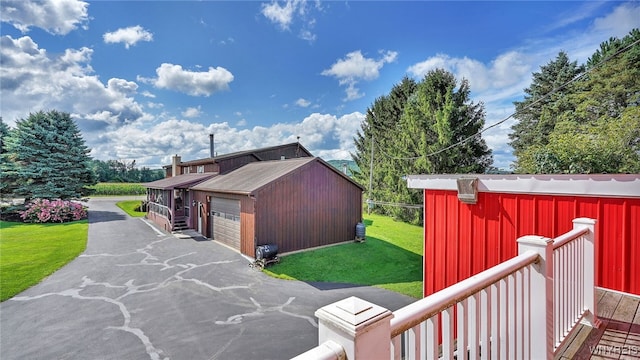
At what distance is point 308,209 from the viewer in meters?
13.2

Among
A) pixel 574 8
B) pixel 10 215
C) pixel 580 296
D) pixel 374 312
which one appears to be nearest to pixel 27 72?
pixel 10 215

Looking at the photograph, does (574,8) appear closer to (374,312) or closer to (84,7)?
(374,312)

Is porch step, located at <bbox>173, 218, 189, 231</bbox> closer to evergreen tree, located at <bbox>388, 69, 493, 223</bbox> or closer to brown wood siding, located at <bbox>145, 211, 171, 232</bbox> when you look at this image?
brown wood siding, located at <bbox>145, 211, 171, 232</bbox>

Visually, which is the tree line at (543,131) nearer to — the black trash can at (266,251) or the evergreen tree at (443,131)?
the evergreen tree at (443,131)

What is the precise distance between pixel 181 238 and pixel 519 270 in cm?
1652

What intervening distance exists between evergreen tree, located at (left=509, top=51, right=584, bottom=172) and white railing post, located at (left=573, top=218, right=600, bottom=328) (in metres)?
22.5

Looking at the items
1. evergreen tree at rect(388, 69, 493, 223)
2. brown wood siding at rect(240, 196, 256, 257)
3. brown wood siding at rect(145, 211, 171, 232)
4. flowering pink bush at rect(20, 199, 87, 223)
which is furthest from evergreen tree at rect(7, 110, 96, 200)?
evergreen tree at rect(388, 69, 493, 223)

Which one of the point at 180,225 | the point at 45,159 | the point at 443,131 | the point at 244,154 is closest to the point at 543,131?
the point at 443,131

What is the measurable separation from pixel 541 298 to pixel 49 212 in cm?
2834

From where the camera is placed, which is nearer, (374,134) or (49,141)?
(49,141)

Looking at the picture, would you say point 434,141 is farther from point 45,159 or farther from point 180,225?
A: point 45,159

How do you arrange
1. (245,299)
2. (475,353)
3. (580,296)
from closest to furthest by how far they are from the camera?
(475,353), (580,296), (245,299)

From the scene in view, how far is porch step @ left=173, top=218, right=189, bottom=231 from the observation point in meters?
17.5

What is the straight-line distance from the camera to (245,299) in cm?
785
